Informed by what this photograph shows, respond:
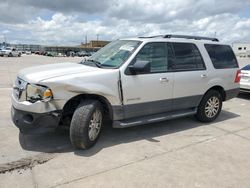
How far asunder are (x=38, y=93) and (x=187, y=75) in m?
2.97

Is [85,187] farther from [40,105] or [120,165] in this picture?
[40,105]

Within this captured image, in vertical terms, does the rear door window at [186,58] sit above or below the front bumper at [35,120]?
above

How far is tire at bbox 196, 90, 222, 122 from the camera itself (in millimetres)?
5867

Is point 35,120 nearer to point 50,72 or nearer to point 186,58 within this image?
point 50,72

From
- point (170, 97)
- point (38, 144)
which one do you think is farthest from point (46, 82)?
point (170, 97)

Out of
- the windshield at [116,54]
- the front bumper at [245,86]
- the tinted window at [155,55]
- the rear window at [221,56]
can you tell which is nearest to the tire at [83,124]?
the windshield at [116,54]

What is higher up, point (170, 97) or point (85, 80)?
point (85, 80)

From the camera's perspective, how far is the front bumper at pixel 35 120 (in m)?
3.92

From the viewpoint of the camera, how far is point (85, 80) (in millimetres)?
4082

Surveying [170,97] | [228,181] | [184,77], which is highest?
[184,77]

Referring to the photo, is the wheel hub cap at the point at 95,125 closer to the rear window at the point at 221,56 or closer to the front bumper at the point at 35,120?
the front bumper at the point at 35,120

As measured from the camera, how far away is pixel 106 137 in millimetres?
4883

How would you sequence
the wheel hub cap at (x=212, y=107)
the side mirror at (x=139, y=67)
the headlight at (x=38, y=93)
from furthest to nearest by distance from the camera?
the wheel hub cap at (x=212, y=107) < the side mirror at (x=139, y=67) < the headlight at (x=38, y=93)

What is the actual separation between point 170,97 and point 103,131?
1487 mm
